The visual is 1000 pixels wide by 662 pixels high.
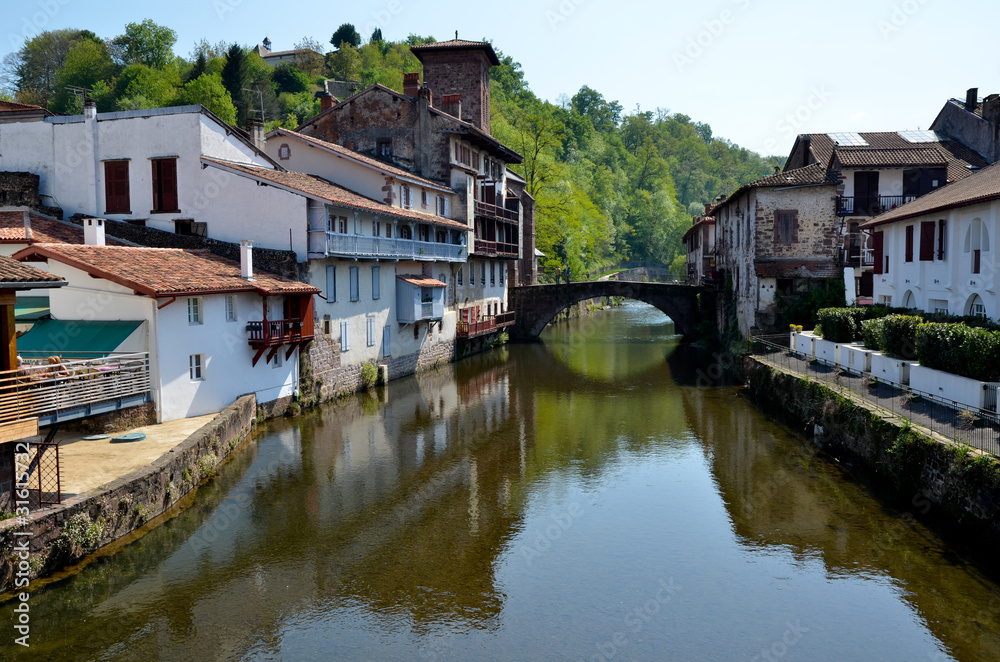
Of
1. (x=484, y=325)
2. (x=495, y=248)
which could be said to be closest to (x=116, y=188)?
(x=484, y=325)

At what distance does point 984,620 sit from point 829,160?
34.9 meters

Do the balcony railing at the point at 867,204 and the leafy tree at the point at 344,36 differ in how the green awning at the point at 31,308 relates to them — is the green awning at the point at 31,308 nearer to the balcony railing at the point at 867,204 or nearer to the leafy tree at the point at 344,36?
the balcony railing at the point at 867,204

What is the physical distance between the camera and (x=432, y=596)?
14.1m

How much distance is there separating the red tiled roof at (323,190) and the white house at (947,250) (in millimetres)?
21189

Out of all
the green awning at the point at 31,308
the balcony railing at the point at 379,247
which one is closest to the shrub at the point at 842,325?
the balcony railing at the point at 379,247

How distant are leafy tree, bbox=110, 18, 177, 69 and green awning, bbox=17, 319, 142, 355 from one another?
85.7 meters

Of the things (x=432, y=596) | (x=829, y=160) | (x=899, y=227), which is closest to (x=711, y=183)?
(x=829, y=160)

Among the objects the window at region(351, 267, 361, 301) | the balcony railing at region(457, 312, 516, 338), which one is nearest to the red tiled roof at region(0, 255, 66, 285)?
the window at region(351, 267, 361, 301)

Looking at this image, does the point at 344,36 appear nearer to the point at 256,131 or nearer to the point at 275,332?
the point at 256,131

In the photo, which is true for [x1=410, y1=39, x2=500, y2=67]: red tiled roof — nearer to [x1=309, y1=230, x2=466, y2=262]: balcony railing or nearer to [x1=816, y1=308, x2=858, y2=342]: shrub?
[x1=309, y1=230, x2=466, y2=262]: balcony railing

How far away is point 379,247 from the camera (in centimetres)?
3462

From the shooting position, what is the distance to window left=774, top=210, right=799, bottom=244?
40.5 m

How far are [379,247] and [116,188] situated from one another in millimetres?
10752

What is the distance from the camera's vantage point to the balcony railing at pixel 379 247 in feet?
97.8
